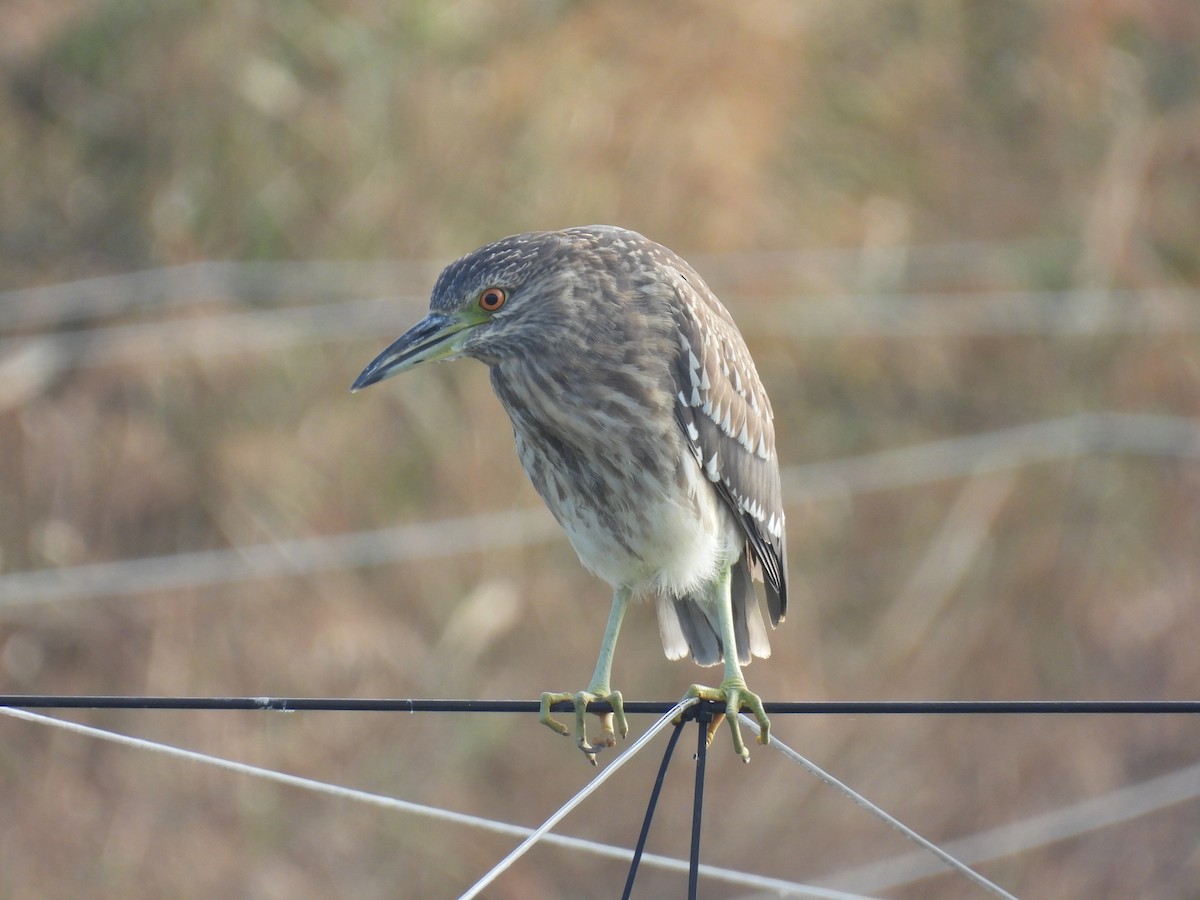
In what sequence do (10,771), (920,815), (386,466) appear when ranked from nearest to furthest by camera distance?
(10,771) → (386,466) → (920,815)

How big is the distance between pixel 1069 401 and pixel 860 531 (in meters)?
1.32

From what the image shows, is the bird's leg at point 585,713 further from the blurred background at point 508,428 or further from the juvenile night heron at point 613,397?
the blurred background at point 508,428

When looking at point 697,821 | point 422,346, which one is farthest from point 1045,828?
point 697,821

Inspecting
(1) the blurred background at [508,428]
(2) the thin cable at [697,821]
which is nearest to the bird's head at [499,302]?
(2) the thin cable at [697,821]

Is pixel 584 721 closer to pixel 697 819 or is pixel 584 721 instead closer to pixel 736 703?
pixel 736 703

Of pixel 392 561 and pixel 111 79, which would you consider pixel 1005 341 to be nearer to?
pixel 392 561

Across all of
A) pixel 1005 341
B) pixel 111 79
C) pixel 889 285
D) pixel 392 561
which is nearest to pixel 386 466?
pixel 392 561

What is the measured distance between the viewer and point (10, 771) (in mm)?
6902

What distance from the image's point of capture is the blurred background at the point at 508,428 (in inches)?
277

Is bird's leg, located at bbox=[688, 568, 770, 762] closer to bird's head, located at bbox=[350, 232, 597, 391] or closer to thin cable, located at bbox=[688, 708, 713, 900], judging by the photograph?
thin cable, located at bbox=[688, 708, 713, 900]

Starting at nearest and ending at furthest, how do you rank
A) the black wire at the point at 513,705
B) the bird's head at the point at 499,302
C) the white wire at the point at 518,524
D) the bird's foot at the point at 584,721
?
the black wire at the point at 513,705 → the bird's foot at the point at 584,721 → the bird's head at the point at 499,302 → the white wire at the point at 518,524

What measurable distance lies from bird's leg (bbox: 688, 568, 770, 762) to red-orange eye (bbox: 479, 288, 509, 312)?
78cm

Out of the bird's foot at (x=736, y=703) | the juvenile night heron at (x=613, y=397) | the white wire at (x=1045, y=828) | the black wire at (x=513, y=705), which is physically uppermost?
the white wire at (x=1045, y=828)

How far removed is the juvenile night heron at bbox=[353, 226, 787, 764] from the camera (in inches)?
136
